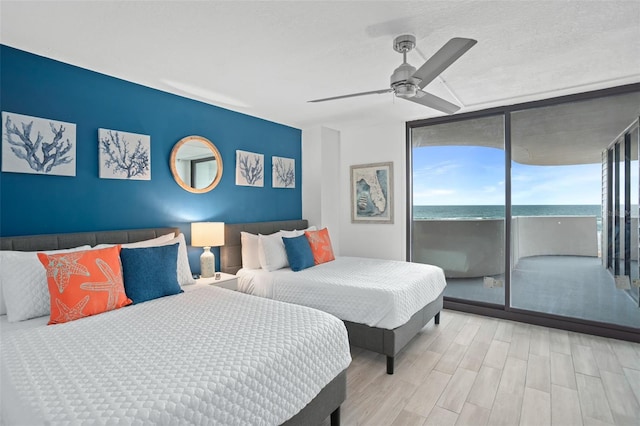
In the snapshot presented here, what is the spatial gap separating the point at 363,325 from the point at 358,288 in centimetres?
31

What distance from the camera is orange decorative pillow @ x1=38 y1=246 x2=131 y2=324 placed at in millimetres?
1909

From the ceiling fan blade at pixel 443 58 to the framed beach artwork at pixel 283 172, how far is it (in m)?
2.63

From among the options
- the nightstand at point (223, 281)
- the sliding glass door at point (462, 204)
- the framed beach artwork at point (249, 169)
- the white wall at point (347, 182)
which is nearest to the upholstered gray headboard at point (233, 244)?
the nightstand at point (223, 281)

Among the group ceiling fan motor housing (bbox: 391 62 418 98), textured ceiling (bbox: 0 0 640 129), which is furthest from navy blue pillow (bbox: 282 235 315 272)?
ceiling fan motor housing (bbox: 391 62 418 98)

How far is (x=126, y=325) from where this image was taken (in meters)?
1.83

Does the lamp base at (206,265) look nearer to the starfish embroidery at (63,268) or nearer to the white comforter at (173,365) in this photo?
the white comforter at (173,365)

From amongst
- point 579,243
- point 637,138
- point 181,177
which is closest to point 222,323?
point 181,177

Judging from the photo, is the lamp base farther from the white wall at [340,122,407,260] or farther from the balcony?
the balcony

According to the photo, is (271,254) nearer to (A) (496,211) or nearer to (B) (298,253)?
(B) (298,253)

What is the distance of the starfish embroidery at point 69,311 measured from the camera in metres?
1.89

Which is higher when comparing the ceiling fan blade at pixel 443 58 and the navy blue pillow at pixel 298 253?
the ceiling fan blade at pixel 443 58

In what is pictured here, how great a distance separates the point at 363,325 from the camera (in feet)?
8.85

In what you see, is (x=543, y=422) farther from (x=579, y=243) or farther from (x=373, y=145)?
(x=373, y=145)

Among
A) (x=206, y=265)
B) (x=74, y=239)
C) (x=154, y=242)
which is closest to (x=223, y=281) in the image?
(x=206, y=265)
